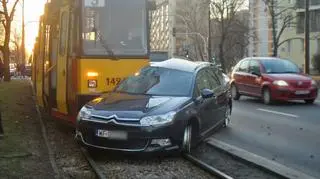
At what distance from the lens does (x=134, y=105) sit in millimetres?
9906

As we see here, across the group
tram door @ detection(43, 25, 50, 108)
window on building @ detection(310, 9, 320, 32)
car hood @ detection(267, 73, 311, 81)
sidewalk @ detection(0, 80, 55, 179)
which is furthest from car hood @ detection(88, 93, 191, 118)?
window on building @ detection(310, 9, 320, 32)

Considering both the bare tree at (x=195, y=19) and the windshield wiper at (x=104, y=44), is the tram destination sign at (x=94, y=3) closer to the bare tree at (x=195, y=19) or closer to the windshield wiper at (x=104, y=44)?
the windshield wiper at (x=104, y=44)

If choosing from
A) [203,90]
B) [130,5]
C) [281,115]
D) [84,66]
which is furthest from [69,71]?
[281,115]

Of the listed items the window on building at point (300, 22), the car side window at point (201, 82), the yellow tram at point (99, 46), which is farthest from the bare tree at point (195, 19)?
the car side window at point (201, 82)

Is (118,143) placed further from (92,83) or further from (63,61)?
(63,61)

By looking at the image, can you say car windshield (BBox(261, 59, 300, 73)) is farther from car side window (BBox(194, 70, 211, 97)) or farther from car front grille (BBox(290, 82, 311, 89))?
car side window (BBox(194, 70, 211, 97))

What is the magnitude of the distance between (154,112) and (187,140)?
880 millimetres

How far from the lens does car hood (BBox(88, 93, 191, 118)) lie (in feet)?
31.6

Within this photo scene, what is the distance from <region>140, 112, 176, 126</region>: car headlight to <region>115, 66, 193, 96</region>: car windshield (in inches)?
41.6

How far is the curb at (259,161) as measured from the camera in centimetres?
847

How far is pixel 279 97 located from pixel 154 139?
449 inches

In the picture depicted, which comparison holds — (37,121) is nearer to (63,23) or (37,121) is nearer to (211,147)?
(63,23)

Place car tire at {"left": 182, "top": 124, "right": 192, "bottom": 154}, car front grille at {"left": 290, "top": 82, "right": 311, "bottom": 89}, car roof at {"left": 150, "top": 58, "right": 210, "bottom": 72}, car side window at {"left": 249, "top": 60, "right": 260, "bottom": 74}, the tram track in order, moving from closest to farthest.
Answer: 1. the tram track
2. car tire at {"left": 182, "top": 124, "right": 192, "bottom": 154}
3. car roof at {"left": 150, "top": 58, "right": 210, "bottom": 72}
4. car front grille at {"left": 290, "top": 82, "right": 311, "bottom": 89}
5. car side window at {"left": 249, "top": 60, "right": 260, "bottom": 74}

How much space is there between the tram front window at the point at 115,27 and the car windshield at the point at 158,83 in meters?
0.87
